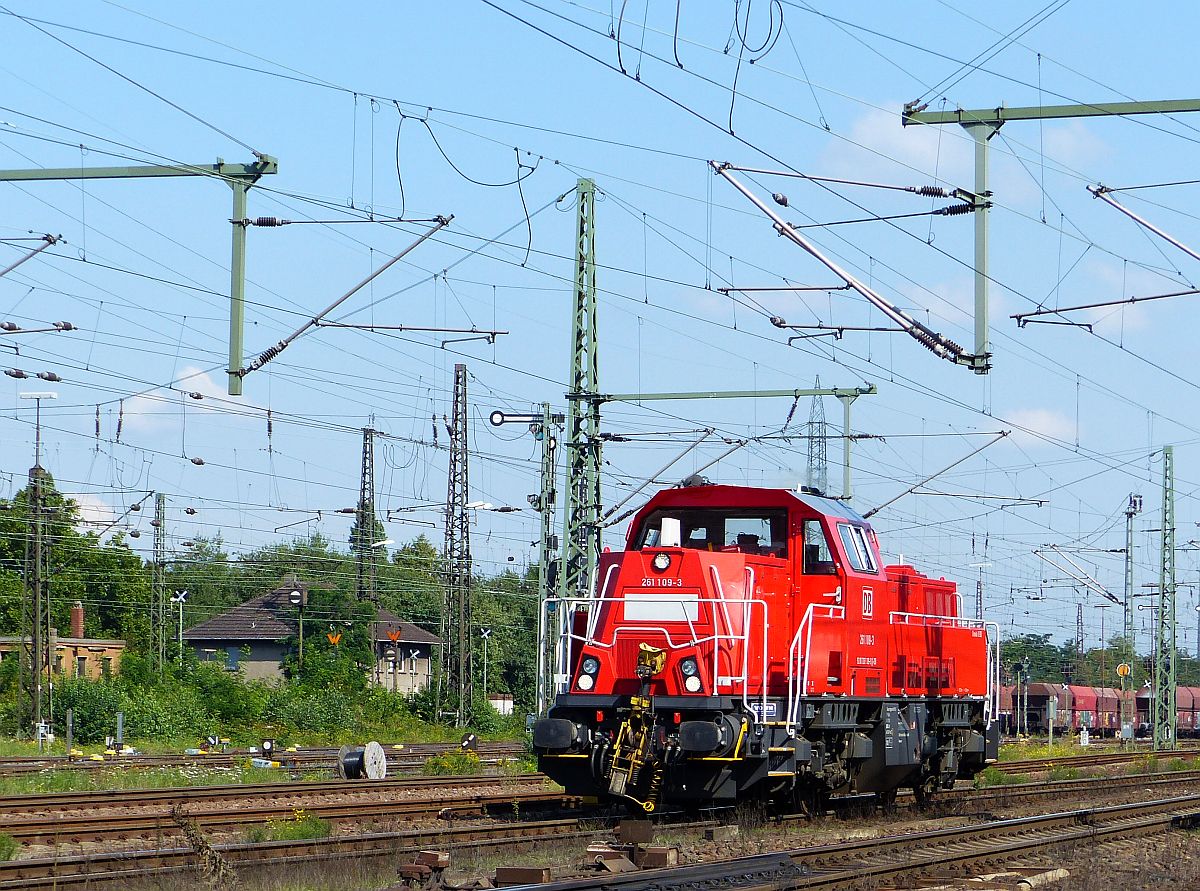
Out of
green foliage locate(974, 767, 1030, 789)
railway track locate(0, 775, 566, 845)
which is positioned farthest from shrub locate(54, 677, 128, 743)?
green foliage locate(974, 767, 1030, 789)

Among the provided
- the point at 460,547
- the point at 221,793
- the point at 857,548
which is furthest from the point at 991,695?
the point at 460,547

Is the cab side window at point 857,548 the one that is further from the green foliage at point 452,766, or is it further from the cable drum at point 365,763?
the green foliage at point 452,766

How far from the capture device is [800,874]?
1180 centimetres

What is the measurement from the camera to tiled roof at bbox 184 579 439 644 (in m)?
73.2

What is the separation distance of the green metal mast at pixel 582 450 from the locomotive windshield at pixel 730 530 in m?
6.15

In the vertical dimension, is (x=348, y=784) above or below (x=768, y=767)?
below

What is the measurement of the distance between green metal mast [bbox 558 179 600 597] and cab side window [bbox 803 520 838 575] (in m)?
6.63

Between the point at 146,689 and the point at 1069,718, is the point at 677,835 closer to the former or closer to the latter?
the point at 146,689

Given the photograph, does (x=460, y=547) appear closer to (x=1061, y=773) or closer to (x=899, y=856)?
(x=1061, y=773)

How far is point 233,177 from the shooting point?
17.2 m

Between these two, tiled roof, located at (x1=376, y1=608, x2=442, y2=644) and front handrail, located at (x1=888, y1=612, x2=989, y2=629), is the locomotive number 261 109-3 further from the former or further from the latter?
tiled roof, located at (x1=376, y1=608, x2=442, y2=644)

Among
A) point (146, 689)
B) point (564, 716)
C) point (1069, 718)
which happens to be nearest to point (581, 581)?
point (564, 716)

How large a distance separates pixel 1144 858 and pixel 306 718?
1375 inches

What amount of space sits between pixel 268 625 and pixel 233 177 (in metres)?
59.5
